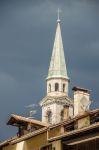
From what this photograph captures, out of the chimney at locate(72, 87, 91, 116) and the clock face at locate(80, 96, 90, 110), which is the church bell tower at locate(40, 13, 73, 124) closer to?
the chimney at locate(72, 87, 91, 116)

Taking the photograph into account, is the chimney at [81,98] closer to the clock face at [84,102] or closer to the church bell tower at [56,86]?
the clock face at [84,102]

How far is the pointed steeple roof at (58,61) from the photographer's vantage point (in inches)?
5709

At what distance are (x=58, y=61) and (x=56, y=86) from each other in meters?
6.90

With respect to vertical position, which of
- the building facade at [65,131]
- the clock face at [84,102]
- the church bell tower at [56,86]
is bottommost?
the building facade at [65,131]

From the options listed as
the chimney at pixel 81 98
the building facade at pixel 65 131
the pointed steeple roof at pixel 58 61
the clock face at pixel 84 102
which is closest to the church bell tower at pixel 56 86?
the pointed steeple roof at pixel 58 61

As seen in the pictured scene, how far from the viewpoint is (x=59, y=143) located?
42.4 metres

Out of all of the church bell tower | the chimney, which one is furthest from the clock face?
the church bell tower

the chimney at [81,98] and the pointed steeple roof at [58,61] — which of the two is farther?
the pointed steeple roof at [58,61]

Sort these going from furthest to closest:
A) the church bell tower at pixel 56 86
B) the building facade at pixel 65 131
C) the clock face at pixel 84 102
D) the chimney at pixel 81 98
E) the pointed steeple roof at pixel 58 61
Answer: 1. the church bell tower at pixel 56 86
2. the pointed steeple roof at pixel 58 61
3. the chimney at pixel 81 98
4. the clock face at pixel 84 102
5. the building facade at pixel 65 131

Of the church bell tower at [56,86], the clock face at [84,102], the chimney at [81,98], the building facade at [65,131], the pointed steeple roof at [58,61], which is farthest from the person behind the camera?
the church bell tower at [56,86]

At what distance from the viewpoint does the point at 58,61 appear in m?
145

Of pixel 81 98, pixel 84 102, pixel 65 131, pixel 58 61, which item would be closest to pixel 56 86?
pixel 58 61

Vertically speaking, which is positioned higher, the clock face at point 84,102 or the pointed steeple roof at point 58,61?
the pointed steeple roof at point 58,61

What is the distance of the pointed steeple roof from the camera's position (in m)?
145
